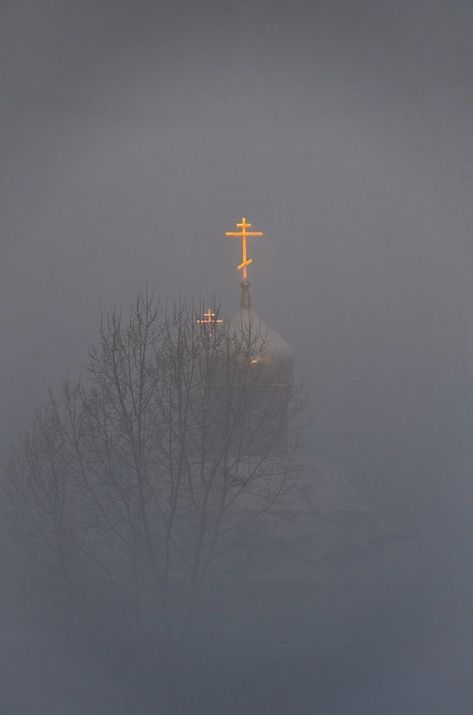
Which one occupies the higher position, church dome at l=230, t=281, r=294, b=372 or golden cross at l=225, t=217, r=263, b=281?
golden cross at l=225, t=217, r=263, b=281

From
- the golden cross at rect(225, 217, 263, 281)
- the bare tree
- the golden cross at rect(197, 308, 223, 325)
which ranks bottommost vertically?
the bare tree

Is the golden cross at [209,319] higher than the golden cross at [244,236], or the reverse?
the golden cross at [244,236]

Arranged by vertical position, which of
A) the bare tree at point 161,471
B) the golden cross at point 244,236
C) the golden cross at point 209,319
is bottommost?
the bare tree at point 161,471

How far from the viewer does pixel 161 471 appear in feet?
10.3

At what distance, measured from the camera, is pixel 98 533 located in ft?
10.2

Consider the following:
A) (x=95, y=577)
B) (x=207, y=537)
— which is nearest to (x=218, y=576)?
(x=207, y=537)

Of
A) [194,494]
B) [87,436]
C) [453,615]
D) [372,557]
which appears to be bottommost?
[453,615]

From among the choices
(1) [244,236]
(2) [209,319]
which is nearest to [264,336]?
(2) [209,319]

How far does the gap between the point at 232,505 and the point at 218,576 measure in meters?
0.25

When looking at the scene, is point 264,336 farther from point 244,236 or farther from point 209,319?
point 244,236

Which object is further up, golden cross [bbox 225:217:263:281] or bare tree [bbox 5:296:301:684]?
golden cross [bbox 225:217:263:281]

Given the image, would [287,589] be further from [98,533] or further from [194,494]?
[98,533]

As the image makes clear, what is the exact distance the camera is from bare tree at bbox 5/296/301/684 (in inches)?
122

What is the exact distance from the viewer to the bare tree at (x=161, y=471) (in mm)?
3109
